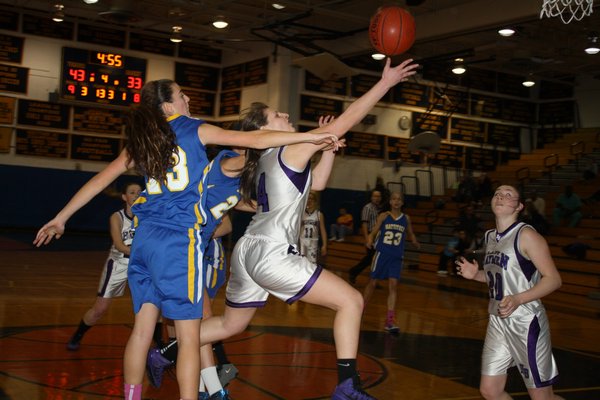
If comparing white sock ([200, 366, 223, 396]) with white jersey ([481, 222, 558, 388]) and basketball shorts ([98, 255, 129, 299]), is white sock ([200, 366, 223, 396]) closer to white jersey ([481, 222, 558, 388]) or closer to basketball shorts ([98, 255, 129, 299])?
white jersey ([481, 222, 558, 388])

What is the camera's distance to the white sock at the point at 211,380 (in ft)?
15.5

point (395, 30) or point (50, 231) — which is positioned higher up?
point (395, 30)

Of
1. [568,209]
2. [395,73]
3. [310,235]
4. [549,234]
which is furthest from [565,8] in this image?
[395,73]

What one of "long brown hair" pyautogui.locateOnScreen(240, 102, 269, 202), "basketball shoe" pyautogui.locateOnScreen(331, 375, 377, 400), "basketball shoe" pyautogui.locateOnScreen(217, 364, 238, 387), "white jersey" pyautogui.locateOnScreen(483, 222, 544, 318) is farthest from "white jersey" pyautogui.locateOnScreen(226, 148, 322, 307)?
"white jersey" pyautogui.locateOnScreen(483, 222, 544, 318)

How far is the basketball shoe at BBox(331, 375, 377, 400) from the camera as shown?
407cm

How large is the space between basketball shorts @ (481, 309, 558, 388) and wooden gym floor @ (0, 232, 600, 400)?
1216 mm

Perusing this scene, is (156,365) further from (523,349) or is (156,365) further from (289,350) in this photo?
(289,350)

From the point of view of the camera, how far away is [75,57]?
19797mm

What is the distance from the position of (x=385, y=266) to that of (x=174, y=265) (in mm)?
5867

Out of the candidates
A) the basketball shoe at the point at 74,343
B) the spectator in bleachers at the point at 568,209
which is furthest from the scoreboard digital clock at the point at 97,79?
the basketball shoe at the point at 74,343

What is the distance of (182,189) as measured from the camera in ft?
13.3

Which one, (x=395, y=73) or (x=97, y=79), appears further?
(x=97, y=79)

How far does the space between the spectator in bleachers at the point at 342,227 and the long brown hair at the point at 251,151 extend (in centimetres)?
1547

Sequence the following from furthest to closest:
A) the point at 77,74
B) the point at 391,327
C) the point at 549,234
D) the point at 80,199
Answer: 1. the point at 77,74
2. the point at 549,234
3. the point at 391,327
4. the point at 80,199
